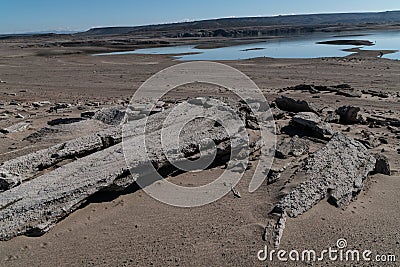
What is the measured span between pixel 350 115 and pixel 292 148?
3770 millimetres

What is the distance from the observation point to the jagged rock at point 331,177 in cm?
573

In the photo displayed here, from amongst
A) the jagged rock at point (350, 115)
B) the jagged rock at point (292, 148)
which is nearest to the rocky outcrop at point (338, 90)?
the jagged rock at point (350, 115)

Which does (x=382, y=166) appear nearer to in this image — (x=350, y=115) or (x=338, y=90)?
(x=350, y=115)

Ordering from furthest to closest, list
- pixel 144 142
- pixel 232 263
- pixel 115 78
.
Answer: pixel 115 78 < pixel 144 142 < pixel 232 263

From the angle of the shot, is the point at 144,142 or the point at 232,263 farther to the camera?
the point at 144,142

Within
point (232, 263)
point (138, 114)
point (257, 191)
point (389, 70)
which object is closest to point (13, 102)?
point (138, 114)

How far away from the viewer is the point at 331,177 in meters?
6.19

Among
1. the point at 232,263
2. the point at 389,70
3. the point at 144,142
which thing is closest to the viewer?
the point at 232,263

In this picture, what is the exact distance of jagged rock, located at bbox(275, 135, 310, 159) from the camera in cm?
760

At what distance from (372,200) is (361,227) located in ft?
3.05

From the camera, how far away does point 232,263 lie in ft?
15.5

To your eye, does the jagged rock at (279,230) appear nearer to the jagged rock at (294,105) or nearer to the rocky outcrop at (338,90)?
the jagged rock at (294,105)

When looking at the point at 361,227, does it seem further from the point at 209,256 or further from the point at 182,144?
the point at 182,144

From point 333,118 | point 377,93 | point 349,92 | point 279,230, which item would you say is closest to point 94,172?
point 279,230
